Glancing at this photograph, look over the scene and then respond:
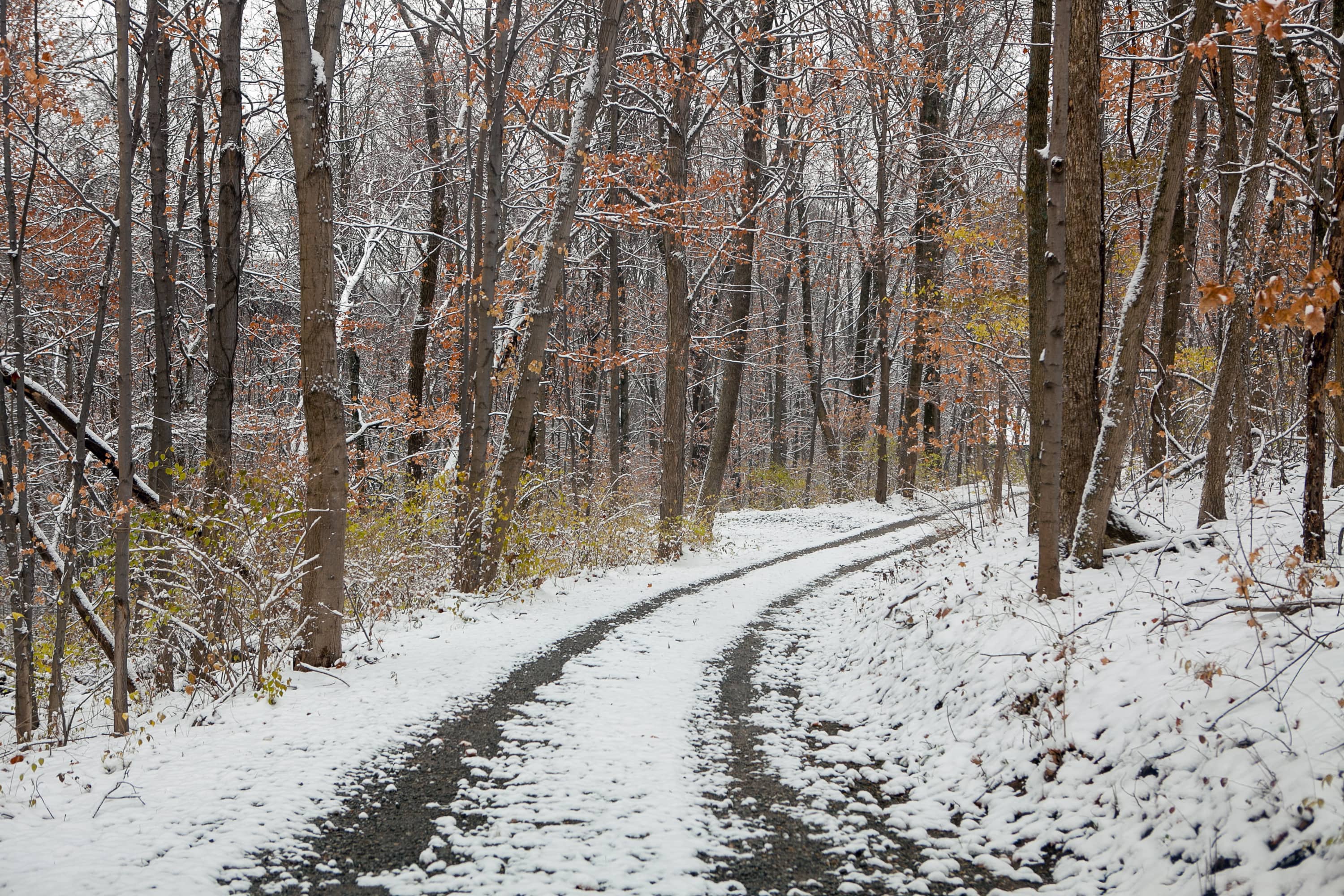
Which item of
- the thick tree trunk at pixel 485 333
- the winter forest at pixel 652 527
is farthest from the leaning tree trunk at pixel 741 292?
the thick tree trunk at pixel 485 333

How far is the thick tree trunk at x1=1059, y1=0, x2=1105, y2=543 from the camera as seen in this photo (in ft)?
21.8

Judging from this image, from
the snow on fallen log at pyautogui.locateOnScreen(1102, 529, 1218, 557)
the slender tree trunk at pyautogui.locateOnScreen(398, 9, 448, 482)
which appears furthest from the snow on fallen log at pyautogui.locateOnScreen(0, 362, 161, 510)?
the slender tree trunk at pyautogui.locateOnScreen(398, 9, 448, 482)

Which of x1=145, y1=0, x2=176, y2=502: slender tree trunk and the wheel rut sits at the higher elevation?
x1=145, y1=0, x2=176, y2=502: slender tree trunk

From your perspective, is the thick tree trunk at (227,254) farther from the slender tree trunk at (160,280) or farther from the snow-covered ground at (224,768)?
the snow-covered ground at (224,768)

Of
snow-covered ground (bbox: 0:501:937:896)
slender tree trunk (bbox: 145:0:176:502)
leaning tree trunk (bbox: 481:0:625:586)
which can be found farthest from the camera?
leaning tree trunk (bbox: 481:0:625:586)

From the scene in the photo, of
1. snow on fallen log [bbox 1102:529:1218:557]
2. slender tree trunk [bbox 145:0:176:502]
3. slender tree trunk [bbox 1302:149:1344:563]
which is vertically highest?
A: slender tree trunk [bbox 145:0:176:502]

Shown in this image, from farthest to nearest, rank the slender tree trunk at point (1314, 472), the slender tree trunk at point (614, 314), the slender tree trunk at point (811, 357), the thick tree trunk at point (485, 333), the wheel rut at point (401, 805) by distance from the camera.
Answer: the slender tree trunk at point (811, 357)
the slender tree trunk at point (614, 314)
the thick tree trunk at point (485, 333)
the slender tree trunk at point (1314, 472)
the wheel rut at point (401, 805)

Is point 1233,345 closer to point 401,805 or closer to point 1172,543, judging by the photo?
point 1172,543

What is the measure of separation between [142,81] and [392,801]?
21.6 feet

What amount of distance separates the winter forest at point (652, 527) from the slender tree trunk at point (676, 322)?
4.5 inches

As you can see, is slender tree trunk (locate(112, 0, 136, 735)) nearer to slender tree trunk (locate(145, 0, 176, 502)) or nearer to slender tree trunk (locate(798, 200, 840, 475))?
slender tree trunk (locate(145, 0, 176, 502))

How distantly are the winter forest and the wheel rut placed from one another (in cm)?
3

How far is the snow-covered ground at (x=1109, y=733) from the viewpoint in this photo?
129 inches

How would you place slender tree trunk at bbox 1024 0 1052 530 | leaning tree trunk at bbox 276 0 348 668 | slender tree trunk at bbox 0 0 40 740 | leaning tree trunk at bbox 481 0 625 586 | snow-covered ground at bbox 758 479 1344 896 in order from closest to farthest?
snow-covered ground at bbox 758 479 1344 896
slender tree trunk at bbox 0 0 40 740
leaning tree trunk at bbox 276 0 348 668
slender tree trunk at bbox 1024 0 1052 530
leaning tree trunk at bbox 481 0 625 586
